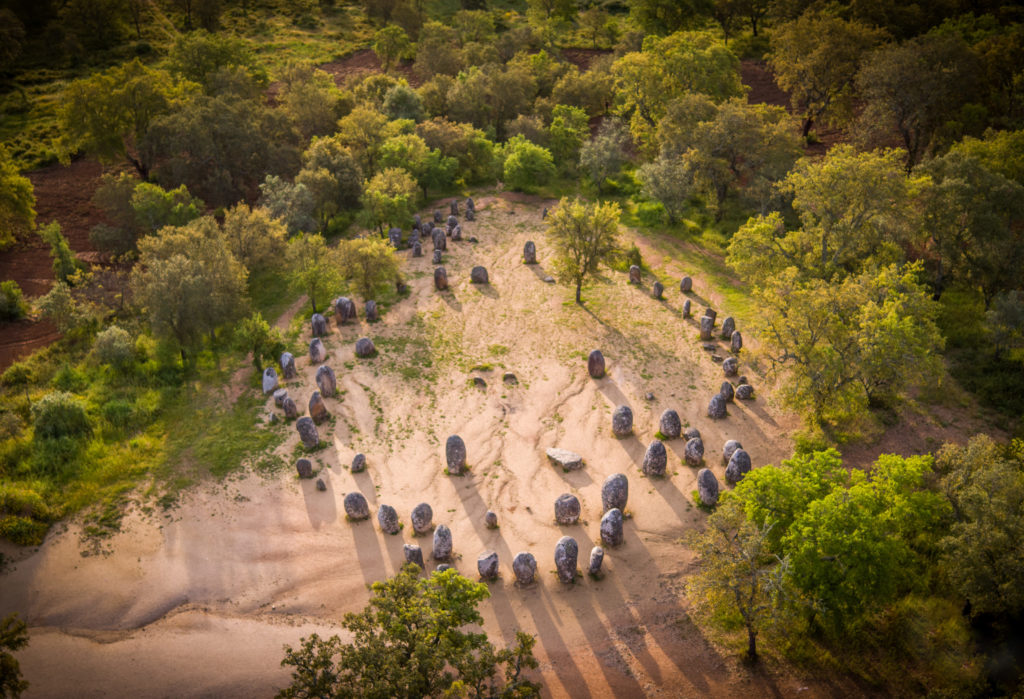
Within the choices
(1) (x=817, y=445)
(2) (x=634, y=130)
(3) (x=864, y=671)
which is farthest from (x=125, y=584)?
(2) (x=634, y=130)

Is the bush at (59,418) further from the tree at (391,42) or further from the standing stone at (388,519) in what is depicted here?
the tree at (391,42)

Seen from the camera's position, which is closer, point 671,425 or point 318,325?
point 671,425

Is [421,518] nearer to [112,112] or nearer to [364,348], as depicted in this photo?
[364,348]

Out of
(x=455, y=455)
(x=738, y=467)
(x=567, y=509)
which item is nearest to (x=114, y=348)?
(x=455, y=455)

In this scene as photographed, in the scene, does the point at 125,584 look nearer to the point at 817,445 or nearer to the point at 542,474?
the point at 542,474

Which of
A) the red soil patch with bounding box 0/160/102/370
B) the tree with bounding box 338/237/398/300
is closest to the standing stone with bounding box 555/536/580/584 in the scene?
the tree with bounding box 338/237/398/300

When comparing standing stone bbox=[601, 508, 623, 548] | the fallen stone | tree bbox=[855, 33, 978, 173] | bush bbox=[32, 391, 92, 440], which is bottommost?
bush bbox=[32, 391, 92, 440]

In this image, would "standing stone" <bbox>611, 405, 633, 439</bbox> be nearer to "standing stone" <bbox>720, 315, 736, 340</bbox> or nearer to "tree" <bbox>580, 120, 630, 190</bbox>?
"standing stone" <bbox>720, 315, 736, 340</bbox>
